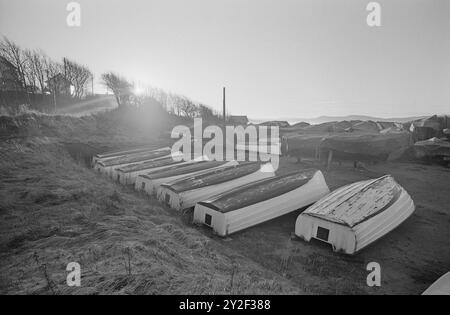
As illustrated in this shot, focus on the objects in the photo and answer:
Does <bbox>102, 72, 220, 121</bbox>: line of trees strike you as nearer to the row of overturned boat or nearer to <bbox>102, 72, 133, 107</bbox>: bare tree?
<bbox>102, 72, 133, 107</bbox>: bare tree

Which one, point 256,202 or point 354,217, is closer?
point 354,217

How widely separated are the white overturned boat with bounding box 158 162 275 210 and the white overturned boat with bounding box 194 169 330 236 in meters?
0.87

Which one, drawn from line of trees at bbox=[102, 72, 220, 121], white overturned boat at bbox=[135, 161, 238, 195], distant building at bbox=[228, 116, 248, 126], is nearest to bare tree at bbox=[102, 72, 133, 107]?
line of trees at bbox=[102, 72, 220, 121]

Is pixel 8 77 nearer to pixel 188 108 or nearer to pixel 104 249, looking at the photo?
pixel 188 108

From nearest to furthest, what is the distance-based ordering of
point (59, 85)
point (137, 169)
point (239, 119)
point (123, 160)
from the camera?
point (137, 169)
point (123, 160)
point (59, 85)
point (239, 119)

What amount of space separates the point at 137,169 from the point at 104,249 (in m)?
6.67

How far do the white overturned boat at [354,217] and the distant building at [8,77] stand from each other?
28.5 metres

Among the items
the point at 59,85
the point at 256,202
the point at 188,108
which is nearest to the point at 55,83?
the point at 59,85

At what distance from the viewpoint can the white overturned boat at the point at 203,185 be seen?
22.1 feet

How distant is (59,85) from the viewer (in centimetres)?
3002

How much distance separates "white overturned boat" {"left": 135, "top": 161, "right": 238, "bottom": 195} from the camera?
809 centimetres
